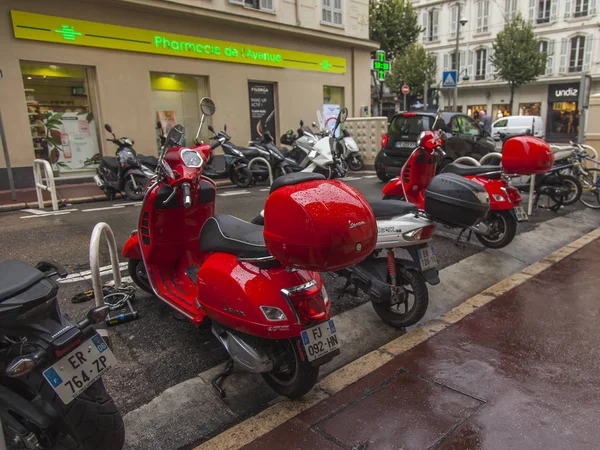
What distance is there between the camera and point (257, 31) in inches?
591

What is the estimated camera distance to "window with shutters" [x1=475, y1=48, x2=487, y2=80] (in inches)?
Result: 1430

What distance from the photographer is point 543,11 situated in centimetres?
3303

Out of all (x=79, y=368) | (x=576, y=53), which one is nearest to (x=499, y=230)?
(x=79, y=368)

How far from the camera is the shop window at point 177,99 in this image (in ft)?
43.4

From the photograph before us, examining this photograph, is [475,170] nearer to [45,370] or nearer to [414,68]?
[45,370]

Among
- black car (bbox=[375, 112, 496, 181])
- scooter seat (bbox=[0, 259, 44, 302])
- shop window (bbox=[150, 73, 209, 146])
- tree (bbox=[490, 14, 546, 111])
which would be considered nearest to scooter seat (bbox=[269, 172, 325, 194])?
scooter seat (bbox=[0, 259, 44, 302])

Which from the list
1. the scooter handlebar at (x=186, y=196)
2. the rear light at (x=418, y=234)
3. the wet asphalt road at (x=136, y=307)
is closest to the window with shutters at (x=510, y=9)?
the wet asphalt road at (x=136, y=307)

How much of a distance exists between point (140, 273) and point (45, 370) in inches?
85.9

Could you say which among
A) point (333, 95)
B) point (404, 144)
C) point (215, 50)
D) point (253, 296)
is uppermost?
point (215, 50)

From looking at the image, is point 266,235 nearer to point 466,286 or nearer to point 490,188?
point 466,286

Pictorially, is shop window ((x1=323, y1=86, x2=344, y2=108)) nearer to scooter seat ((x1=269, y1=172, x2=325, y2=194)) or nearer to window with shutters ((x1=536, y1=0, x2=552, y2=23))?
scooter seat ((x1=269, y1=172, x2=325, y2=194))

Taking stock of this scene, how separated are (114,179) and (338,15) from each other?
1223 centimetres

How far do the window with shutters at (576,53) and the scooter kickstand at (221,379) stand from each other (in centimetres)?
3734

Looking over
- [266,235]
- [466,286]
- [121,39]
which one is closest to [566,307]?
[466,286]
